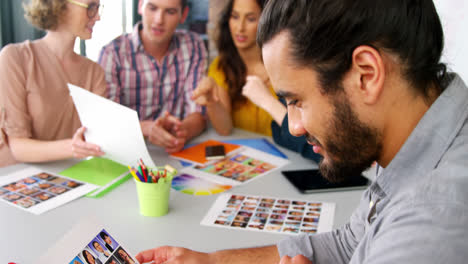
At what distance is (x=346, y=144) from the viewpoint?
74cm

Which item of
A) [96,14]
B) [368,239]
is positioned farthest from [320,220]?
[96,14]

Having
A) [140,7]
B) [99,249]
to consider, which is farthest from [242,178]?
[140,7]

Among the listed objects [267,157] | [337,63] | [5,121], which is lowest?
[267,157]

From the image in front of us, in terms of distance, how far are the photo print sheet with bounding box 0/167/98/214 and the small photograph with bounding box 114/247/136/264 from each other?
1.22 ft

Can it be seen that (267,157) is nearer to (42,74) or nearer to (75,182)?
(75,182)

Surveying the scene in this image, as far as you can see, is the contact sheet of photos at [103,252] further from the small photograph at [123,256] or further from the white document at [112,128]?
the white document at [112,128]

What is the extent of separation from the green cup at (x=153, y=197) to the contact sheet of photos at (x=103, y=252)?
0.25m

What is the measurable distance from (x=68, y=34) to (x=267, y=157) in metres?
0.89

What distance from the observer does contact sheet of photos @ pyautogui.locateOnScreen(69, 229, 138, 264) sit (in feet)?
2.48

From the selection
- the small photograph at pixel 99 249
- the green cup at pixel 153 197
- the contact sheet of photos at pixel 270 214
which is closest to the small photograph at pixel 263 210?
the contact sheet of photos at pixel 270 214

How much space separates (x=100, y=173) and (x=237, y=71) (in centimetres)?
111

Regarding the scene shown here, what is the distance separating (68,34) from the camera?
Result: 1.47 m

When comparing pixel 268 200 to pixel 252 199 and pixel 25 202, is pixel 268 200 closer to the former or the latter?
pixel 252 199

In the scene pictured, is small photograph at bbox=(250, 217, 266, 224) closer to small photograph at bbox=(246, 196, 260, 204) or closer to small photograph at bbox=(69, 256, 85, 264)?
small photograph at bbox=(246, 196, 260, 204)
